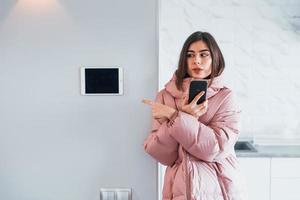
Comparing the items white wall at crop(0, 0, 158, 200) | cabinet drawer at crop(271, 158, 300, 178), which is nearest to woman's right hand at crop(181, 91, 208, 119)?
white wall at crop(0, 0, 158, 200)

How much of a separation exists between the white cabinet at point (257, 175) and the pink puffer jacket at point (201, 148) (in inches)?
18.0

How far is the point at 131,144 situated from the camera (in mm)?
1548

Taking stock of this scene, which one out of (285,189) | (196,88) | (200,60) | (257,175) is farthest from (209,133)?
(285,189)

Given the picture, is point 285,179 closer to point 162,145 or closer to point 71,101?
point 162,145

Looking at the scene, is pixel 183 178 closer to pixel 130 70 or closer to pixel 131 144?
pixel 131 144

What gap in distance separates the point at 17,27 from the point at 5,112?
384mm

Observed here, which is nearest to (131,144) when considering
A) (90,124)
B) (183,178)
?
(90,124)

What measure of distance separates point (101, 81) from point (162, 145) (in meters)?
0.48

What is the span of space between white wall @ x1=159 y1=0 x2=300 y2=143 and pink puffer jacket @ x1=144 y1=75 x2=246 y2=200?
0.75m

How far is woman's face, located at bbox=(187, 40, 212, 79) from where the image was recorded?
4.06 ft

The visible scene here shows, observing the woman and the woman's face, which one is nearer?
the woman

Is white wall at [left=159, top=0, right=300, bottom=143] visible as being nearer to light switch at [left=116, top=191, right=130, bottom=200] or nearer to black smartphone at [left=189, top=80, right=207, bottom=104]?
light switch at [left=116, top=191, right=130, bottom=200]

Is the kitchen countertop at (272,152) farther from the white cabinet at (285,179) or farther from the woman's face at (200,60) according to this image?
the woman's face at (200,60)

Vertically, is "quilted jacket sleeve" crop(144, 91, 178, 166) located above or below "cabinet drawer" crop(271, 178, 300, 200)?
above
